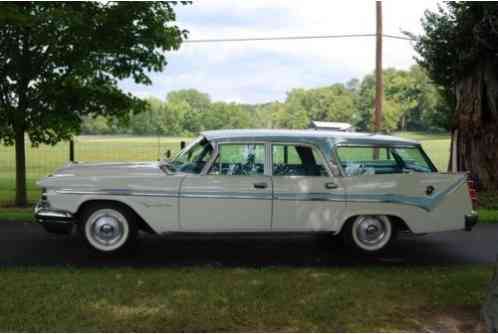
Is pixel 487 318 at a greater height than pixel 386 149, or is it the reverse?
pixel 386 149

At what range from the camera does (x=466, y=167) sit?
49.2ft

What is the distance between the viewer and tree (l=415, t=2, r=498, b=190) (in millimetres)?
13688

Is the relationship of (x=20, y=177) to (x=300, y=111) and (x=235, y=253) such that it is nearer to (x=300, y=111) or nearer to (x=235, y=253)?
(x=235, y=253)

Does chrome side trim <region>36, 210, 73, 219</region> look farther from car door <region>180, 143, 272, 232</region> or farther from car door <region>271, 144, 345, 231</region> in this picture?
car door <region>271, 144, 345, 231</region>

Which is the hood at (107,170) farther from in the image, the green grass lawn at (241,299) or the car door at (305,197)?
the car door at (305,197)

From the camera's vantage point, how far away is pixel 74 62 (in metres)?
11.4

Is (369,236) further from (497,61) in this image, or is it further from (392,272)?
(497,61)

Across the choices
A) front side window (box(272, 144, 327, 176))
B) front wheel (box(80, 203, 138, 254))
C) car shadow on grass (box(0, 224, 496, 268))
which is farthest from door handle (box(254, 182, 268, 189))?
front wheel (box(80, 203, 138, 254))

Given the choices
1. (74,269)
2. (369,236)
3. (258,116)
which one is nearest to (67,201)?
(74,269)

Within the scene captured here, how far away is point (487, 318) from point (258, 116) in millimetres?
29161

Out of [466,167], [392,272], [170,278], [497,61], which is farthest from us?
[466,167]

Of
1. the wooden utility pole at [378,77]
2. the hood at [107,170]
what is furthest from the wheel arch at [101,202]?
the wooden utility pole at [378,77]

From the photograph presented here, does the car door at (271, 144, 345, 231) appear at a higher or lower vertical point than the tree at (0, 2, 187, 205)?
lower

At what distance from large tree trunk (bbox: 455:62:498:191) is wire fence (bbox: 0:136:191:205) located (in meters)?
8.91
